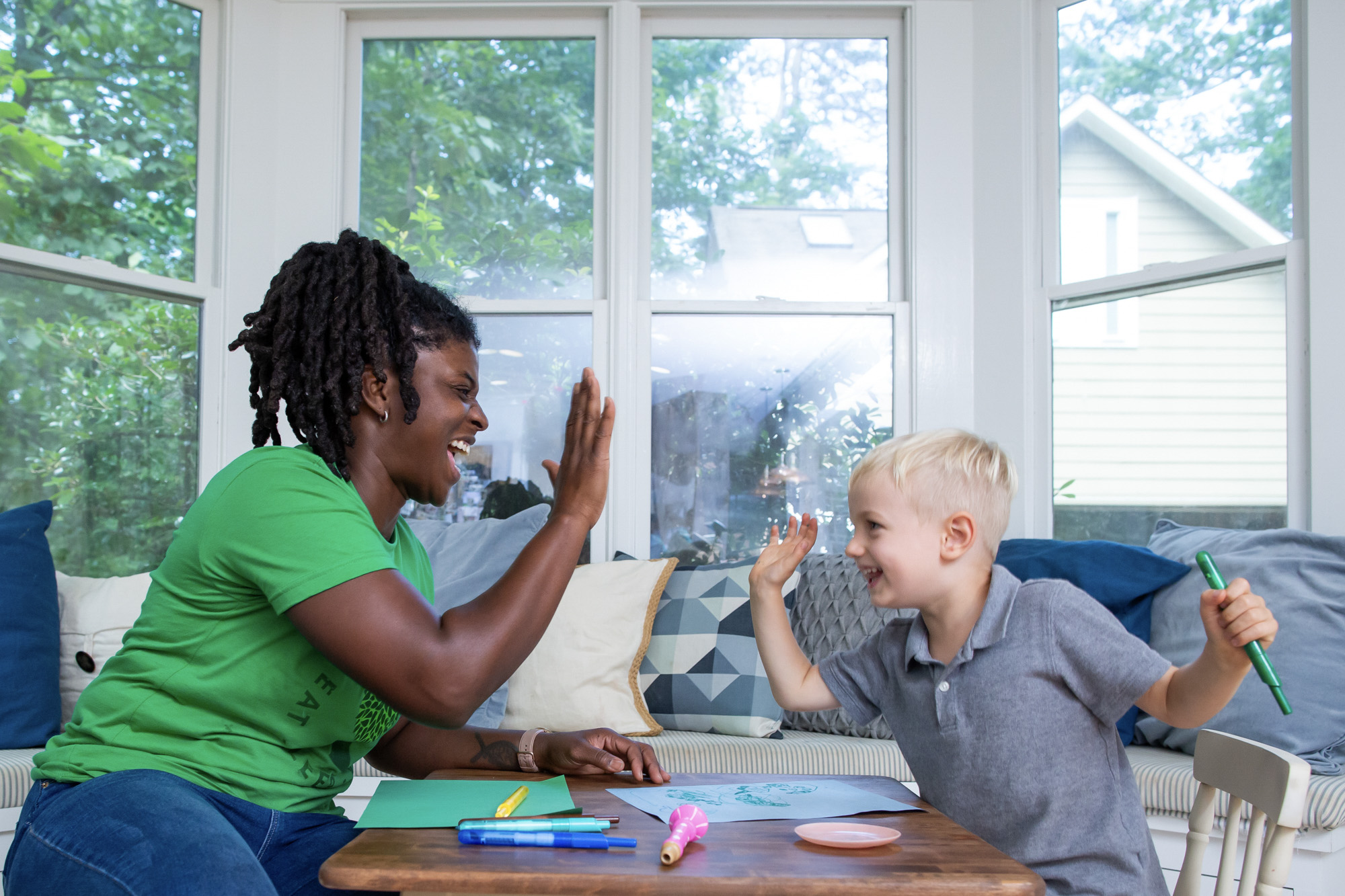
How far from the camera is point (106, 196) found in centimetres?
305

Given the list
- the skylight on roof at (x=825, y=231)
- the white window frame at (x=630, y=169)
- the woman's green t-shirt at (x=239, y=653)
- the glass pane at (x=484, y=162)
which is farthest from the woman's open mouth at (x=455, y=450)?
the skylight on roof at (x=825, y=231)

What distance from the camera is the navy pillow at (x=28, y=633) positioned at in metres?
2.35

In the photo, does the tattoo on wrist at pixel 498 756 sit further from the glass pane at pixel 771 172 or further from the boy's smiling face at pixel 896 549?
the glass pane at pixel 771 172

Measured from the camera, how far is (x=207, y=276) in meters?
3.24

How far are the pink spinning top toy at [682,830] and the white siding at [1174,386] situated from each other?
7.65 ft

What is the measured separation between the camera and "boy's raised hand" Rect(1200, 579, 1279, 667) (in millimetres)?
994

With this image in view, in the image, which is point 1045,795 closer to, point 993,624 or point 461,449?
point 993,624

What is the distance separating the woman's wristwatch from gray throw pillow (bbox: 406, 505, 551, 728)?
49.4 inches

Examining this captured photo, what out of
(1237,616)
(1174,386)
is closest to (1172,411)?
(1174,386)

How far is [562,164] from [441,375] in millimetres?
2228

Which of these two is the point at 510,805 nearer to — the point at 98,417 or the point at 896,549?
the point at 896,549

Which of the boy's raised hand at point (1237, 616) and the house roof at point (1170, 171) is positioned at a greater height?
the house roof at point (1170, 171)

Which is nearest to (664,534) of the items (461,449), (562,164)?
(562,164)

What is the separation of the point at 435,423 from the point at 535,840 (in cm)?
60
